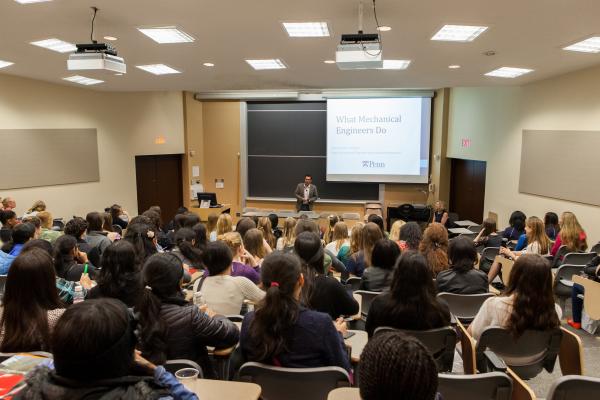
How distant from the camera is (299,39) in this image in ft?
17.3

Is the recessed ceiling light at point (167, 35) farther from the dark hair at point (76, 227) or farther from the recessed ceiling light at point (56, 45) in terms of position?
the dark hair at point (76, 227)

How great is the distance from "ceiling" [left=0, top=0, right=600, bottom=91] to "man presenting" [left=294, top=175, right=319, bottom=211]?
3.74 m

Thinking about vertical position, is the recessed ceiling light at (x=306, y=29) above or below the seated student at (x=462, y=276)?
above

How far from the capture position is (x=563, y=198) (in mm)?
7219

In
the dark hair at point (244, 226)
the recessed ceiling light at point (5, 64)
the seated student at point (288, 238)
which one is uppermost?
the recessed ceiling light at point (5, 64)

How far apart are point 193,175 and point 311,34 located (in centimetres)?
826

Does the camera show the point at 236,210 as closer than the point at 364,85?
No

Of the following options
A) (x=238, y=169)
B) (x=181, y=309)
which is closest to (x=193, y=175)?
(x=238, y=169)

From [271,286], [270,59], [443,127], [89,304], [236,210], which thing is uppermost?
[270,59]

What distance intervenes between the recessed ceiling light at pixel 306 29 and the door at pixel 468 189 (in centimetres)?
674

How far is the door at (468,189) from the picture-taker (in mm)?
10539

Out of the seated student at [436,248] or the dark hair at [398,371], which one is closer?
the dark hair at [398,371]

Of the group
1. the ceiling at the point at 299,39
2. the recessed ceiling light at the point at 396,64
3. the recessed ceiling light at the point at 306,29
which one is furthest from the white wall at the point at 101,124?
the recessed ceiling light at the point at 396,64

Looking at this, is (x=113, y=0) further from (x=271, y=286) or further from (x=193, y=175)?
(x=193, y=175)
